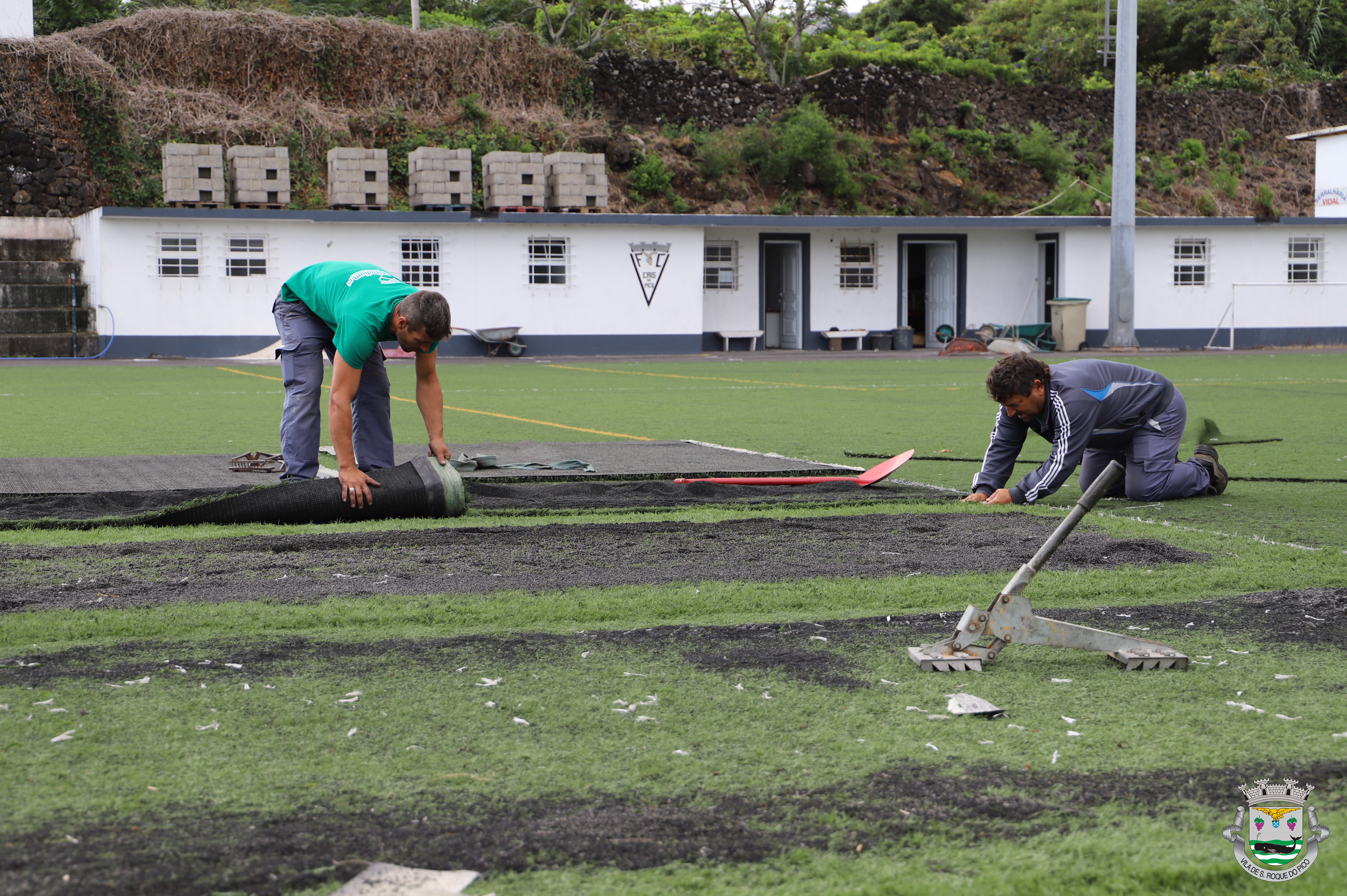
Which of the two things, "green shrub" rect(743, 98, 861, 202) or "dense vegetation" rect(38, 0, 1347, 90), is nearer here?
"green shrub" rect(743, 98, 861, 202)

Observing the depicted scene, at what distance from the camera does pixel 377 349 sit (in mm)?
6590

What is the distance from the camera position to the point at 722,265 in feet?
93.6

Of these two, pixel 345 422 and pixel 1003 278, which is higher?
pixel 1003 278

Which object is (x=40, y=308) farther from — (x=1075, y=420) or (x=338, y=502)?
(x=1075, y=420)

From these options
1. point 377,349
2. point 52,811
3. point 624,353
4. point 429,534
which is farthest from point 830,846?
point 624,353

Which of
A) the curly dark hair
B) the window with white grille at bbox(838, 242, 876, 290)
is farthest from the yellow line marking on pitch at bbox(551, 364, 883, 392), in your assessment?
the curly dark hair

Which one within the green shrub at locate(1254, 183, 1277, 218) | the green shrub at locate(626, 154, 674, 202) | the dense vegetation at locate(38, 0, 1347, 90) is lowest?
the green shrub at locate(1254, 183, 1277, 218)

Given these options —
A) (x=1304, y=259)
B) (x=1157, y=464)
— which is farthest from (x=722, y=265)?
(x=1157, y=464)

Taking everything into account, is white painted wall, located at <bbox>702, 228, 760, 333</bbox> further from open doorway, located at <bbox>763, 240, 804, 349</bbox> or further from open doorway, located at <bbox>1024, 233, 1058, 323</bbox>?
open doorway, located at <bbox>1024, 233, 1058, 323</bbox>

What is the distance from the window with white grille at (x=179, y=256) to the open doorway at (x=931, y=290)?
1450 centimetres

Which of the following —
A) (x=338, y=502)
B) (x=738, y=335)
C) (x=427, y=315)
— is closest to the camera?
(x=427, y=315)

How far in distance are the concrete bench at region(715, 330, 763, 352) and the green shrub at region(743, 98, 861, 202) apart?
23.7 ft

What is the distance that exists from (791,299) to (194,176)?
40.5ft

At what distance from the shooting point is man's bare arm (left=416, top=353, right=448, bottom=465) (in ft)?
19.6
